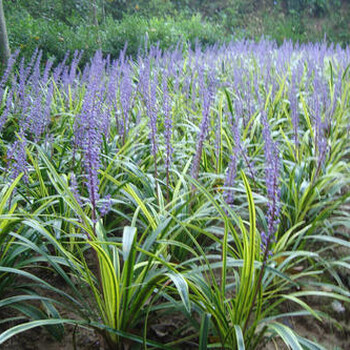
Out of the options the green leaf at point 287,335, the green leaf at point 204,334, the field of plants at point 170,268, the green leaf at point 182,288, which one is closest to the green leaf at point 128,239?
the field of plants at point 170,268

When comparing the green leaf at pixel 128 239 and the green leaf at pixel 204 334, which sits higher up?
the green leaf at pixel 128 239

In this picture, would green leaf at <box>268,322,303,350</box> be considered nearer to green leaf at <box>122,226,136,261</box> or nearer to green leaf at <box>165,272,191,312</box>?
green leaf at <box>165,272,191,312</box>

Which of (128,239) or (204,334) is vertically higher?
(128,239)

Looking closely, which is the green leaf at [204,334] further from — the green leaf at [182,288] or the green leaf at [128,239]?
the green leaf at [128,239]

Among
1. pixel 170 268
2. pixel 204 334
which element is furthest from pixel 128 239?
pixel 204 334

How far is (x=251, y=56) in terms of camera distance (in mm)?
6746

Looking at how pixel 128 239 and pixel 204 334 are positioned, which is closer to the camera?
pixel 128 239

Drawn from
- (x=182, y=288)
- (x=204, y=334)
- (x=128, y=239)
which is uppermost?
(x=128, y=239)

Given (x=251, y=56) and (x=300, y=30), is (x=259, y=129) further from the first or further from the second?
(x=300, y=30)

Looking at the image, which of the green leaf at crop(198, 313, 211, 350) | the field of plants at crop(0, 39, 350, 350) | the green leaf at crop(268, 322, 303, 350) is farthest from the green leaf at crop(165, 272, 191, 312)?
the green leaf at crop(268, 322, 303, 350)

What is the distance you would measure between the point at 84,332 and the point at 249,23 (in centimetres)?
1648

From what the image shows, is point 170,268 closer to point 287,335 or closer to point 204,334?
point 204,334

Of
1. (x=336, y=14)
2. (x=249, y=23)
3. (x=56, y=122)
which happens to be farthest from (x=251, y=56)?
(x=336, y=14)

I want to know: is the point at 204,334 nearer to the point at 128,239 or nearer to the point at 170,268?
the point at 170,268
